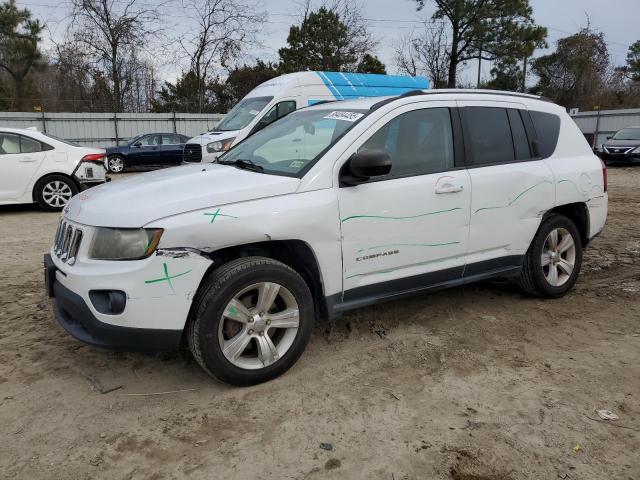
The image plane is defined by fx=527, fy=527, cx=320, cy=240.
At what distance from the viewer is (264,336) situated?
10.4ft

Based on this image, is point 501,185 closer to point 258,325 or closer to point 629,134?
point 258,325

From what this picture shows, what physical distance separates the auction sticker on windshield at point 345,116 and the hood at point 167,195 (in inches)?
28.0

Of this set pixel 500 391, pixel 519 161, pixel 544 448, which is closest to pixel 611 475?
pixel 544 448

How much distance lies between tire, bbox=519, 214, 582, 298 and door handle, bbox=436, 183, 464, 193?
1071 millimetres

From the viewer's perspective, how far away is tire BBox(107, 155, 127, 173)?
18.6m

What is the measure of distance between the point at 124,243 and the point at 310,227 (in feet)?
3.50

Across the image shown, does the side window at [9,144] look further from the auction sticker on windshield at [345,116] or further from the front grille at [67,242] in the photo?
the auction sticker on windshield at [345,116]

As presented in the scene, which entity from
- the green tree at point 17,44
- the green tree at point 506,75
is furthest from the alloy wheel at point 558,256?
the green tree at point 17,44

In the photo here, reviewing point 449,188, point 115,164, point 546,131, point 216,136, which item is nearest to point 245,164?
point 449,188

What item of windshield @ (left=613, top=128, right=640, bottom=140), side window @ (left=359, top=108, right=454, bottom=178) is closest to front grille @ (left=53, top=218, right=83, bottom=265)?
side window @ (left=359, top=108, right=454, bottom=178)

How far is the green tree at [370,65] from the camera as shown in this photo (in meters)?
32.3

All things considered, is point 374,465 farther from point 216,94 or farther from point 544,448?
point 216,94

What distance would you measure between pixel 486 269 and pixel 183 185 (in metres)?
2.41

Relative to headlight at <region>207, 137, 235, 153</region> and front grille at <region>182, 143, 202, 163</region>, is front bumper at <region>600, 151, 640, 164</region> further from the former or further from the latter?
front grille at <region>182, 143, 202, 163</region>
